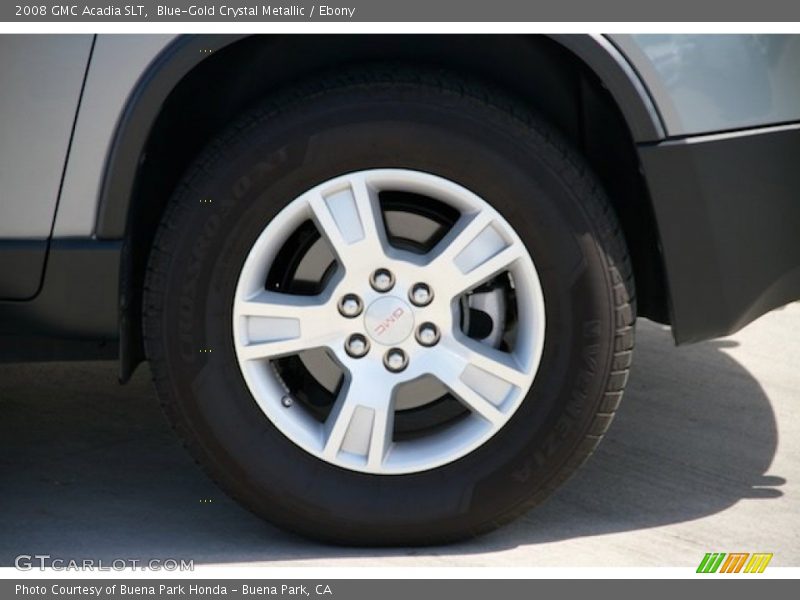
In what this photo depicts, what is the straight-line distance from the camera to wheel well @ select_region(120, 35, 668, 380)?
10.5 ft

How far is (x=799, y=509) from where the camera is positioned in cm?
357

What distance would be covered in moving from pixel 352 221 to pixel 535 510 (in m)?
0.85

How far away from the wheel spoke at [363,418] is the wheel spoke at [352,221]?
0.27m

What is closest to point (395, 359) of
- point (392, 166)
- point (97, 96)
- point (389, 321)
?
point (389, 321)

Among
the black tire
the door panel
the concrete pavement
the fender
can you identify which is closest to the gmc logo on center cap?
the black tire

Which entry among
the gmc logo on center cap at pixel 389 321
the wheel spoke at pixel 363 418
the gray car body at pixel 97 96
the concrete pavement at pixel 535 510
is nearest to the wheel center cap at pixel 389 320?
the gmc logo on center cap at pixel 389 321

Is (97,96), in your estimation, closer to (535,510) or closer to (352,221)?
(352,221)

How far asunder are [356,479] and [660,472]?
94 cm

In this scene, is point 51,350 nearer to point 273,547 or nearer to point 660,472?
point 273,547

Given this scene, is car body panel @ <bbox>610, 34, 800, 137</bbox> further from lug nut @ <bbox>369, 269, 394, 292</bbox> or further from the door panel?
the door panel

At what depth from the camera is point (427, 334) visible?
320 centimetres

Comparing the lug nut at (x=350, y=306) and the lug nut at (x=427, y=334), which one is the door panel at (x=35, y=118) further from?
the lug nut at (x=427, y=334)

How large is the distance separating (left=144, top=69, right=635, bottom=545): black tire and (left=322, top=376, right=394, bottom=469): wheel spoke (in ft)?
0.17

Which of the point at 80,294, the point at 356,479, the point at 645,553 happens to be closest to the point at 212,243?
the point at 80,294
